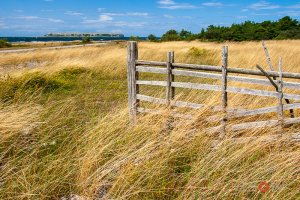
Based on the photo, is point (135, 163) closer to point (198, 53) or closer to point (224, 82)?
point (224, 82)

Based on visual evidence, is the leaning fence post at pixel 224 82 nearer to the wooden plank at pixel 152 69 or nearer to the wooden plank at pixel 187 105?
the wooden plank at pixel 187 105

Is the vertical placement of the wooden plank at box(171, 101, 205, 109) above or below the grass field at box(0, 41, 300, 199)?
above

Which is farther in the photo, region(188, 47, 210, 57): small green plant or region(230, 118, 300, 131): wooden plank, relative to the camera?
region(188, 47, 210, 57): small green plant

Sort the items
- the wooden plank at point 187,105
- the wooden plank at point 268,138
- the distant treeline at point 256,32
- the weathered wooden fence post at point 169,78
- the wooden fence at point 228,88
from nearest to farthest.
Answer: the wooden plank at point 268,138, the wooden fence at point 228,88, the wooden plank at point 187,105, the weathered wooden fence post at point 169,78, the distant treeline at point 256,32

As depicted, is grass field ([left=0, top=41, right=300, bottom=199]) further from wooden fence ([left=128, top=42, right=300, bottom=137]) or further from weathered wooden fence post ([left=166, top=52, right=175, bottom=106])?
weathered wooden fence post ([left=166, top=52, right=175, bottom=106])

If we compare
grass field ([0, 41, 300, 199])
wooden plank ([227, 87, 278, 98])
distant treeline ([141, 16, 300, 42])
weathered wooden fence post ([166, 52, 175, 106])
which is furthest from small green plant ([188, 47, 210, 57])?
distant treeline ([141, 16, 300, 42])

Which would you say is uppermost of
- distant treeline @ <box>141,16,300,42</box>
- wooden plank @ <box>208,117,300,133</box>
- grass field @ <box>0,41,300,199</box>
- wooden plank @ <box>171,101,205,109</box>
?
distant treeline @ <box>141,16,300,42</box>

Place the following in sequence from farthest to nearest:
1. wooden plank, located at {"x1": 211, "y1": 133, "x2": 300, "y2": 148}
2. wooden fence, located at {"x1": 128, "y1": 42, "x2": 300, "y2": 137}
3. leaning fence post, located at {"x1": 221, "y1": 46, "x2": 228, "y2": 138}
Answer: leaning fence post, located at {"x1": 221, "y1": 46, "x2": 228, "y2": 138} → wooden fence, located at {"x1": 128, "y1": 42, "x2": 300, "y2": 137} → wooden plank, located at {"x1": 211, "y1": 133, "x2": 300, "y2": 148}

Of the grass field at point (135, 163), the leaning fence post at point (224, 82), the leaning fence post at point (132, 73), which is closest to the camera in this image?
the grass field at point (135, 163)

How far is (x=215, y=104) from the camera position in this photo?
19.0 feet

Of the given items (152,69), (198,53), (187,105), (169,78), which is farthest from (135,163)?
(198,53)

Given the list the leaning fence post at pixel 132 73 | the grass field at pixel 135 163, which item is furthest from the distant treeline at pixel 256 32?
the grass field at pixel 135 163

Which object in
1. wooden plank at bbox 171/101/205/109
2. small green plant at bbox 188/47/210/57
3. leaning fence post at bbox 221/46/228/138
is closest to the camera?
leaning fence post at bbox 221/46/228/138

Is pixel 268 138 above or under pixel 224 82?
under
